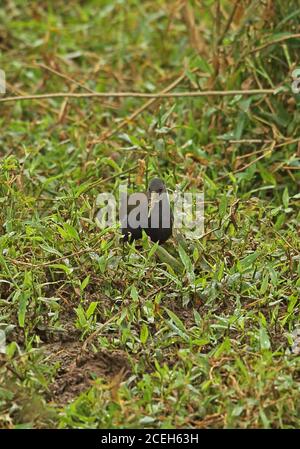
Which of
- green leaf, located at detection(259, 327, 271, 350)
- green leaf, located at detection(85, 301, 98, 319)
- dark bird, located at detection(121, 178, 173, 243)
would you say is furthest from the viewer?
dark bird, located at detection(121, 178, 173, 243)

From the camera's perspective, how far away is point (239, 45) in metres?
5.32

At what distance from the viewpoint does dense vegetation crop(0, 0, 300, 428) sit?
3.42 m

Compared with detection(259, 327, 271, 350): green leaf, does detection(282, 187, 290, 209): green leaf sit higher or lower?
higher

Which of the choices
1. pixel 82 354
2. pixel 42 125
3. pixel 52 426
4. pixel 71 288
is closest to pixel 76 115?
pixel 42 125

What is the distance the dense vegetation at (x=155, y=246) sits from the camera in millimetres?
3416

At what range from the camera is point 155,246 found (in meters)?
4.05

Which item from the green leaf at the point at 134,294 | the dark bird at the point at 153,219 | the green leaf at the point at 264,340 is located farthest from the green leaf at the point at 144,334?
the dark bird at the point at 153,219

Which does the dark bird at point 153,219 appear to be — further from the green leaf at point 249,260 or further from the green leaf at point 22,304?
the green leaf at point 22,304

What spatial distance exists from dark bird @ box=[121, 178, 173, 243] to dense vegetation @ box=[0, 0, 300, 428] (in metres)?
0.06

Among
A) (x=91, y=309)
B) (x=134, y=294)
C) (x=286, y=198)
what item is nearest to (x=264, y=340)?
(x=134, y=294)

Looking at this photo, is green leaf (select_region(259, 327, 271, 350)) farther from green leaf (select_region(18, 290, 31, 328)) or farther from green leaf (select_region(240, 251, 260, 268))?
green leaf (select_region(18, 290, 31, 328))

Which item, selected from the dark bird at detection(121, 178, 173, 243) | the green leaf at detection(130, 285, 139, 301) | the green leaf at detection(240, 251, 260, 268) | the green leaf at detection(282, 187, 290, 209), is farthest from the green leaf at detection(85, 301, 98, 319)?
the green leaf at detection(282, 187, 290, 209)

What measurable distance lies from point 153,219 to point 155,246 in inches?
6.4

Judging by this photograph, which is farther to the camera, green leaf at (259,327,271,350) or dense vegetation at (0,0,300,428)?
green leaf at (259,327,271,350)
